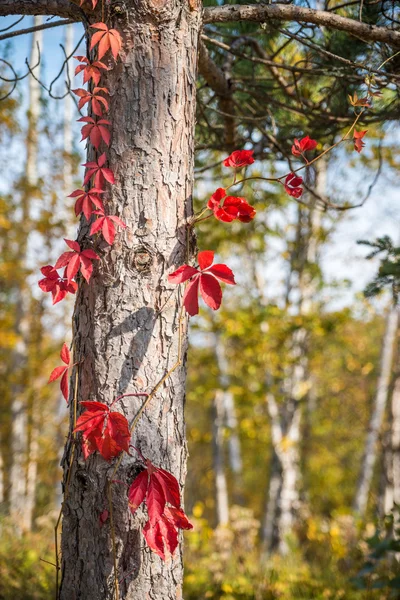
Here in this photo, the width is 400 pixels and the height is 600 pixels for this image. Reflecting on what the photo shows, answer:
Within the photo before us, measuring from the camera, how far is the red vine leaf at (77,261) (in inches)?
46.5

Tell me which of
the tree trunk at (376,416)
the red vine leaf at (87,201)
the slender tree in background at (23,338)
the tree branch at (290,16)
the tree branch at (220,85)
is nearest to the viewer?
the red vine leaf at (87,201)

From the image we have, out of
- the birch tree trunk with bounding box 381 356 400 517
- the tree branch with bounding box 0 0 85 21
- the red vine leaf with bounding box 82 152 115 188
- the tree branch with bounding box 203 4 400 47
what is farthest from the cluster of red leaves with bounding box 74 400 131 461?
the birch tree trunk with bounding box 381 356 400 517

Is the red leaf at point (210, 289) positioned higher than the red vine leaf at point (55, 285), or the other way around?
the red vine leaf at point (55, 285)

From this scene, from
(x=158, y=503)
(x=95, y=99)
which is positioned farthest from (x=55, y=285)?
(x=158, y=503)

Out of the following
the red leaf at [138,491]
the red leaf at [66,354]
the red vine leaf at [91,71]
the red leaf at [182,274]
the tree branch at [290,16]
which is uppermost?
the tree branch at [290,16]

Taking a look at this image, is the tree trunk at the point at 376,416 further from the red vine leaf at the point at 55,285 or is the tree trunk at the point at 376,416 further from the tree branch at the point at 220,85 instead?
the red vine leaf at the point at 55,285

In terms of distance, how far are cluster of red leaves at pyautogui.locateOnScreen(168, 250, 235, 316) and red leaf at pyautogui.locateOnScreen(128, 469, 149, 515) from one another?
1.36 feet

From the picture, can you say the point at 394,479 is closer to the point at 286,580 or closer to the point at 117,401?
the point at 286,580

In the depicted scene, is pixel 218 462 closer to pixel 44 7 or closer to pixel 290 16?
pixel 290 16

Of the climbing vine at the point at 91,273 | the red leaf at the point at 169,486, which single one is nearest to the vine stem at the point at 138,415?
the climbing vine at the point at 91,273

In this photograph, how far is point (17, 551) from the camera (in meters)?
3.50

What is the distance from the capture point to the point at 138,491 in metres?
1.11

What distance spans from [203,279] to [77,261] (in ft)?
1.09

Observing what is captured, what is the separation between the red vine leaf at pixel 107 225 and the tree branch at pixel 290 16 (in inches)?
29.7
